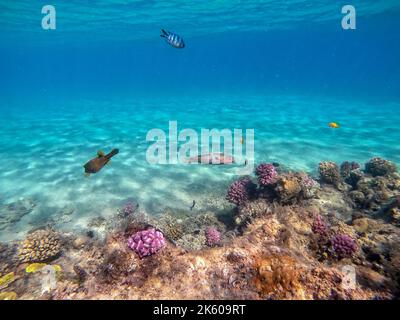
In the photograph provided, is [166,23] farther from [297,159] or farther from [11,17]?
[297,159]

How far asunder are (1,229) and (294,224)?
739 cm

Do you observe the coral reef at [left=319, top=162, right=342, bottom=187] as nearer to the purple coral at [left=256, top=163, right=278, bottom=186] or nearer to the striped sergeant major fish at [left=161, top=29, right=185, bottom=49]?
the purple coral at [left=256, top=163, right=278, bottom=186]

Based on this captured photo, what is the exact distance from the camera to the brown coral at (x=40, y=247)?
5.02 m

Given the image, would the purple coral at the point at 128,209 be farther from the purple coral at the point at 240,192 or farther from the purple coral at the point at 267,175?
the purple coral at the point at 267,175

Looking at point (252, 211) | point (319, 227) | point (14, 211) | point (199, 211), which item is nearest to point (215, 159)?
point (199, 211)

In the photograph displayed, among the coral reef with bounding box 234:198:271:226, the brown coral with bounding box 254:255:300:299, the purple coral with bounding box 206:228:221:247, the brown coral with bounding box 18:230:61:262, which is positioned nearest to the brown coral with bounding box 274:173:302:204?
the coral reef with bounding box 234:198:271:226

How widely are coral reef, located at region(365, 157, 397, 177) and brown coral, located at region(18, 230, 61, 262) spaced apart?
9.73m

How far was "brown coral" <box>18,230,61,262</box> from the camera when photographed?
16.5 ft

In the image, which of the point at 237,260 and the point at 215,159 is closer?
the point at 237,260

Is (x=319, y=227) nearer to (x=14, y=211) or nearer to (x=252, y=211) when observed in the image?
A: (x=252, y=211)

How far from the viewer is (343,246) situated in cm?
422

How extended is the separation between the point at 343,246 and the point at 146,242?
3.05m

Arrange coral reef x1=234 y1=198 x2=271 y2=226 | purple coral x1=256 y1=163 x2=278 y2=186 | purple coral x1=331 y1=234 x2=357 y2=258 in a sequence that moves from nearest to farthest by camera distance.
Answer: purple coral x1=331 y1=234 x2=357 y2=258, coral reef x1=234 y1=198 x2=271 y2=226, purple coral x1=256 y1=163 x2=278 y2=186

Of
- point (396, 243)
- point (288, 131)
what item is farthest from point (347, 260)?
point (288, 131)
